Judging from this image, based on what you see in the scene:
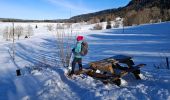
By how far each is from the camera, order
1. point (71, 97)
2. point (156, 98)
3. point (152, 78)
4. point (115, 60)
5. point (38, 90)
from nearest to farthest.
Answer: point (156, 98)
point (71, 97)
point (38, 90)
point (152, 78)
point (115, 60)

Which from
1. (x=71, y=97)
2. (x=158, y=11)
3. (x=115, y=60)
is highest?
(x=158, y=11)

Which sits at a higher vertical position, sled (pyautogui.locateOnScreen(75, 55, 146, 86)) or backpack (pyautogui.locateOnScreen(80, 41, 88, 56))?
backpack (pyautogui.locateOnScreen(80, 41, 88, 56))

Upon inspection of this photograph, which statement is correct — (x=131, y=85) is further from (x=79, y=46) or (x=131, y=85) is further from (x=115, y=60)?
(x=79, y=46)

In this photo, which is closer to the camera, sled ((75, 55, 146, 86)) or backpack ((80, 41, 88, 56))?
sled ((75, 55, 146, 86))

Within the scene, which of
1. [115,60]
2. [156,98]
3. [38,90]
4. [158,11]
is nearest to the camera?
[156,98]

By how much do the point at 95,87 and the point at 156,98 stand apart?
203 centimetres

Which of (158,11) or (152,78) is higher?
(158,11)

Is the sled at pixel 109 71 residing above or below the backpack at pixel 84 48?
below

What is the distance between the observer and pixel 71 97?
8.34m

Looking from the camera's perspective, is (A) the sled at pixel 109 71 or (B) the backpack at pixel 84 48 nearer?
(A) the sled at pixel 109 71

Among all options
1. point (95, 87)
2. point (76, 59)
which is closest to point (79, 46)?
point (76, 59)

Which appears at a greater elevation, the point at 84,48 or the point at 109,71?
the point at 84,48

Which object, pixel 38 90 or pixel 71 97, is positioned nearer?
pixel 71 97

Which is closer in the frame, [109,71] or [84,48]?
[109,71]
